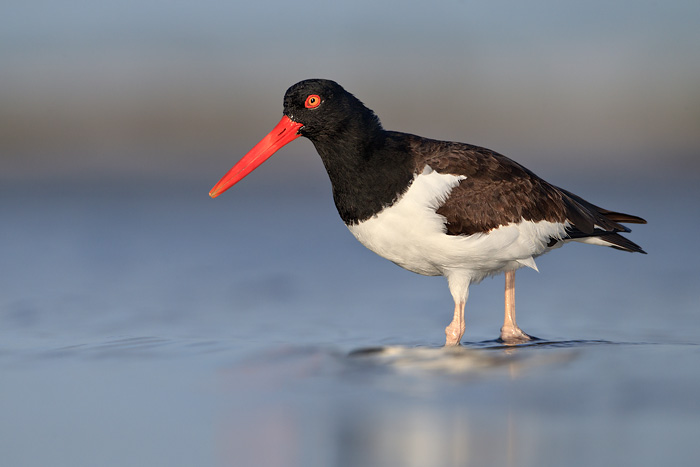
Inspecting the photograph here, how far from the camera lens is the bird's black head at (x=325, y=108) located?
6145 millimetres

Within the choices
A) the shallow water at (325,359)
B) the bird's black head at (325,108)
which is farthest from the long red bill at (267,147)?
the shallow water at (325,359)

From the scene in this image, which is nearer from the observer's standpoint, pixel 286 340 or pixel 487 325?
pixel 286 340

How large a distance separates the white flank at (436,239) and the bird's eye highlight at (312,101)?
3.00 ft

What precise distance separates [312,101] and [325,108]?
11cm

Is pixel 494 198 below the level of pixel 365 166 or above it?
below

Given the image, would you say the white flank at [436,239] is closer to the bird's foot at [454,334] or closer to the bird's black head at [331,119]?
the bird's foot at [454,334]

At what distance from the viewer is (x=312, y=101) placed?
20.2 feet

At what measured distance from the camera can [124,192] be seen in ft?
53.3

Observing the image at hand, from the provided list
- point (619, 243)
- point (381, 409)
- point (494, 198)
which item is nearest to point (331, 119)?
point (494, 198)

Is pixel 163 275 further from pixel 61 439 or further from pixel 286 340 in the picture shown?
pixel 61 439

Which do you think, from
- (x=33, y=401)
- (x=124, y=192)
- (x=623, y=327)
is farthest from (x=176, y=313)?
(x=124, y=192)

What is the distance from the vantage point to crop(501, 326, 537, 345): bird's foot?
251 inches

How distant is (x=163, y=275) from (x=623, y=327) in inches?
193

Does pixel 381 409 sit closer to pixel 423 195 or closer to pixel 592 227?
pixel 423 195
